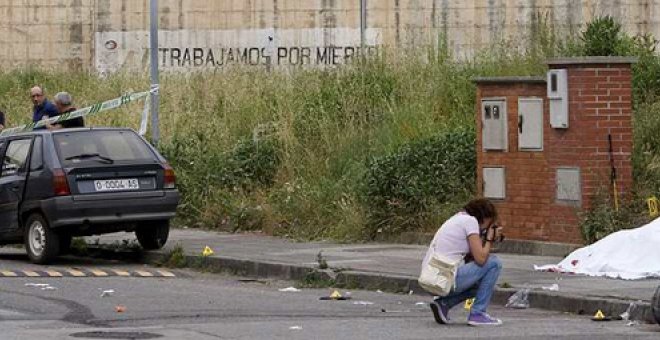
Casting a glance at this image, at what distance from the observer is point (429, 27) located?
4216 centimetres

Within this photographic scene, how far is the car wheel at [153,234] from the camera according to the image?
1894 cm

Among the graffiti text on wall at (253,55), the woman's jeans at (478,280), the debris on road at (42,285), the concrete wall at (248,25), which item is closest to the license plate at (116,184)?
the debris on road at (42,285)

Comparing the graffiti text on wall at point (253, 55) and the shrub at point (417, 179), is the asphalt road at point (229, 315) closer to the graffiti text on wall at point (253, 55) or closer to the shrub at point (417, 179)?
the shrub at point (417, 179)

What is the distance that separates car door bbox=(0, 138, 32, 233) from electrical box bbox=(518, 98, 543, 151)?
5.85 metres

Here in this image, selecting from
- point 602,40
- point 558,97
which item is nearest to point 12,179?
point 558,97

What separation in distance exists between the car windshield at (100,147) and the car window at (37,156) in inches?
8.3

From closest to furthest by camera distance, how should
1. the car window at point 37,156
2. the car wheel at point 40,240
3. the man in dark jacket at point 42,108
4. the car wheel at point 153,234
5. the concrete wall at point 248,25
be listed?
the car wheel at point 40,240 < the car window at point 37,156 < the car wheel at point 153,234 < the man in dark jacket at point 42,108 < the concrete wall at point 248,25

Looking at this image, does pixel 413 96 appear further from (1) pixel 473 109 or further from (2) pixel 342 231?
(2) pixel 342 231

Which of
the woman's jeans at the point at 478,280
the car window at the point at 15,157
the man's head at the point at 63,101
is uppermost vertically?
the man's head at the point at 63,101

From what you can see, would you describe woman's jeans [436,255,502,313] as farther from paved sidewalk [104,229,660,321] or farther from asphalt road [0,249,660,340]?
paved sidewalk [104,229,660,321]

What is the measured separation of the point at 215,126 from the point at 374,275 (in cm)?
955

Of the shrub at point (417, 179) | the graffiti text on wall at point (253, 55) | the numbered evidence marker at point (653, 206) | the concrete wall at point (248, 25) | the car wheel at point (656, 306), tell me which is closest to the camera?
the car wheel at point (656, 306)

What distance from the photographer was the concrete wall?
1661 inches

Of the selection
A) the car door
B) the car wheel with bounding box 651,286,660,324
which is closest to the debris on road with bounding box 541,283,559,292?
the car wheel with bounding box 651,286,660,324
